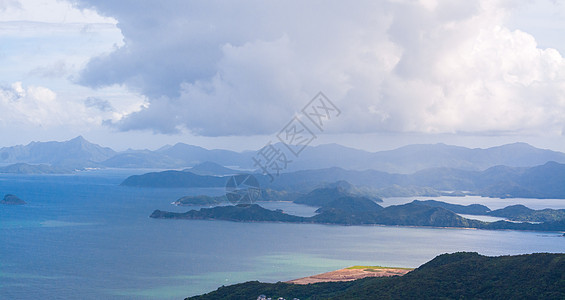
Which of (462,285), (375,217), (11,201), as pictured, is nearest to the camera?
(462,285)

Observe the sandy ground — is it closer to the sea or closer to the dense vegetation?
the sea

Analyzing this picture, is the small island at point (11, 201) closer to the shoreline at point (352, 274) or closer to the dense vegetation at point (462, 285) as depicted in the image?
the shoreline at point (352, 274)

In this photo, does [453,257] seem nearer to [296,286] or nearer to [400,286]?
[400,286]

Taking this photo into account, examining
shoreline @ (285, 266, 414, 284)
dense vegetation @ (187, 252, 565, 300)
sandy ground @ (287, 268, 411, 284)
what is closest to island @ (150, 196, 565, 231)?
shoreline @ (285, 266, 414, 284)

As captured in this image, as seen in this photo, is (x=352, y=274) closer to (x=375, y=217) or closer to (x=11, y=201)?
(x=375, y=217)

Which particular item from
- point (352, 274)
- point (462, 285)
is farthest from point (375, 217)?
point (462, 285)

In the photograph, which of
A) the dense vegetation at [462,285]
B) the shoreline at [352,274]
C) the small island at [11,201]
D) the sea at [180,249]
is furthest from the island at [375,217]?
the dense vegetation at [462,285]
